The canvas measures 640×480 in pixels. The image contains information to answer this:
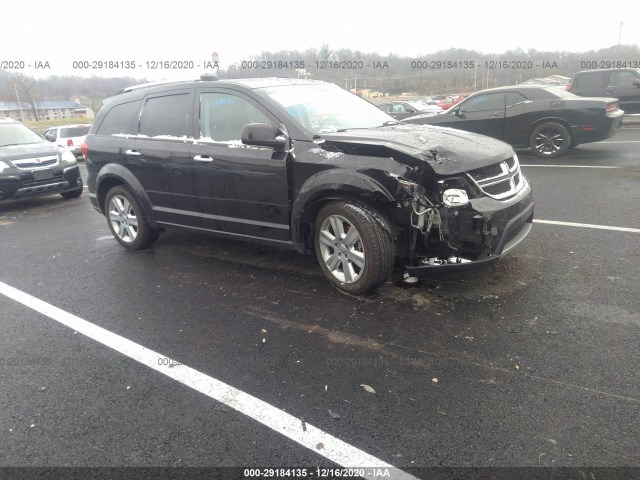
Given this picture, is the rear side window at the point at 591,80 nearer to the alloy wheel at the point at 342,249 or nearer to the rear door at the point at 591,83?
the rear door at the point at 591,83

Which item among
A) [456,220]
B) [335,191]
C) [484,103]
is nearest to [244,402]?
[335,191]

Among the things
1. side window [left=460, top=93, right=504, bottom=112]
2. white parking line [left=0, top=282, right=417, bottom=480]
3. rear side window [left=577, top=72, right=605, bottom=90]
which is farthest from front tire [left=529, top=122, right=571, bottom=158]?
white parking line [left=0, top=282, right=417, bottom=480]

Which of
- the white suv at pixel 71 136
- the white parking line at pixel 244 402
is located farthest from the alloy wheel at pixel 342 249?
the white suv at pixel 71 136

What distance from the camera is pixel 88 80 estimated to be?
22.9 meters

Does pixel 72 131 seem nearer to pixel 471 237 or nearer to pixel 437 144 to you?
pixel 437 144

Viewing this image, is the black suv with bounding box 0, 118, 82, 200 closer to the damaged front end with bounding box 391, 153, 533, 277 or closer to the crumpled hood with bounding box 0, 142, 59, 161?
the crumpled hood with bounding box 0, 142, 59, 161

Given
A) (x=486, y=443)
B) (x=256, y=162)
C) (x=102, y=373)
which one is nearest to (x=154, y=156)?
(x=256, y=162)

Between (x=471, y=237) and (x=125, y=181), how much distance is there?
4.00 metres

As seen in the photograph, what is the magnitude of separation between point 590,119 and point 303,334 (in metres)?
8.80

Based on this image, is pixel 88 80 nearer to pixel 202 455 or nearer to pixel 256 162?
pixel 256 162

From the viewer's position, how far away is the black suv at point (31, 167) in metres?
8.16

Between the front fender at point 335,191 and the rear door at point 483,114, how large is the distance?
7695 millimetres

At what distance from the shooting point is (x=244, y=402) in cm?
264

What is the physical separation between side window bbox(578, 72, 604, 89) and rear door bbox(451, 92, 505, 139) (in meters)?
5.84
